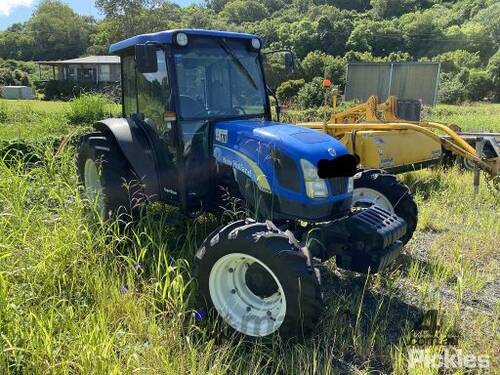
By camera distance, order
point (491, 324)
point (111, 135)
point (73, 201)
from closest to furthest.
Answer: point (491, 324), point (73, 201), point (111, 135)

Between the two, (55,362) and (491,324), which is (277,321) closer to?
(55,362)

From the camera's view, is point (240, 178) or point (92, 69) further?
point (92, 69)

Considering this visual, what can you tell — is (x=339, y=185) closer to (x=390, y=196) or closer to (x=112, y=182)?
(x=390, y=196)

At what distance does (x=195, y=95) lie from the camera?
4094 mm

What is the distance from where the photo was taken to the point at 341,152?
3664mm

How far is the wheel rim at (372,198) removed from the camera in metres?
4.43

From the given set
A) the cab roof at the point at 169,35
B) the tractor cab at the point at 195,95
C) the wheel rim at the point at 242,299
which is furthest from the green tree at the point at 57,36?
the wheel rim at the point at 242,299

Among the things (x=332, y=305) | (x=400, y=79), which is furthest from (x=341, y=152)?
(x=400, y=79)

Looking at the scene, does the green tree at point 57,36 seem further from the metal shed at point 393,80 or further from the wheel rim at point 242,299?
the wheel rim at point 242,299

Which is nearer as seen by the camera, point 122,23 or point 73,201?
point 73,201

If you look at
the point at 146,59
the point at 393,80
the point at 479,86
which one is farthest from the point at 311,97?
the point at 146,59

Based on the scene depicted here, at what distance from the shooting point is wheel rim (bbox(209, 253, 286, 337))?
3111 mm

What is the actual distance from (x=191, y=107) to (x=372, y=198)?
1.99 meters

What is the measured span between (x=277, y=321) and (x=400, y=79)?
23.5 meters
